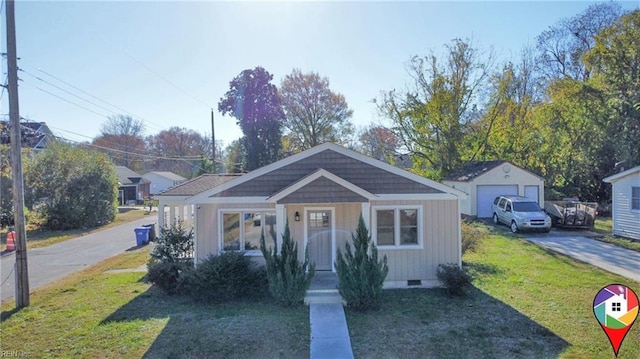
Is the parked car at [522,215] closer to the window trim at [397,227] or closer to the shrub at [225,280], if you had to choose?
the window trim at [397,227]

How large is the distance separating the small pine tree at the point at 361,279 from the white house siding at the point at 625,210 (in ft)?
45.4

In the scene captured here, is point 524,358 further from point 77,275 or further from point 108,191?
point 108,191

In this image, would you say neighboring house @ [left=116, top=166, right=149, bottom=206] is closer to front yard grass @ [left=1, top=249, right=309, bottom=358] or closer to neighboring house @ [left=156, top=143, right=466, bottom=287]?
front yard grass @ [left=1, top=249, right=309, bottom=358]

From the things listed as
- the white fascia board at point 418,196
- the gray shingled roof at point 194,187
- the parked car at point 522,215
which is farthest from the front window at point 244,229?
the parked car at point 522,215

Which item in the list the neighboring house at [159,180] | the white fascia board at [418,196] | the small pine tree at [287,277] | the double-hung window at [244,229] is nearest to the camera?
the small pine tree at [287,277]

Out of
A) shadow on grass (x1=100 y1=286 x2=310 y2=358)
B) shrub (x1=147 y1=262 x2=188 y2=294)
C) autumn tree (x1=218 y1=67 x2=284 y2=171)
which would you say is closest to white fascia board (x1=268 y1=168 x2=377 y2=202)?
shadow on grass (x1=100 y1=286 x2=310 y2=358)

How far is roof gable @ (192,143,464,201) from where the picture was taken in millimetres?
10602

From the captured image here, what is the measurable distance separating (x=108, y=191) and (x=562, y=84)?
33316 mm

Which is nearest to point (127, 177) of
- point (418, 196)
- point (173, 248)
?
point (173, 248)

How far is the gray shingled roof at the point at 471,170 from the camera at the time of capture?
23547 millimetres

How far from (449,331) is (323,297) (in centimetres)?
314

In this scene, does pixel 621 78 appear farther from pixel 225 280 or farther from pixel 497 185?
pixel 225 280

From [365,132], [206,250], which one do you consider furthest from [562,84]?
[206,250]

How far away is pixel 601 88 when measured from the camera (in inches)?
976
